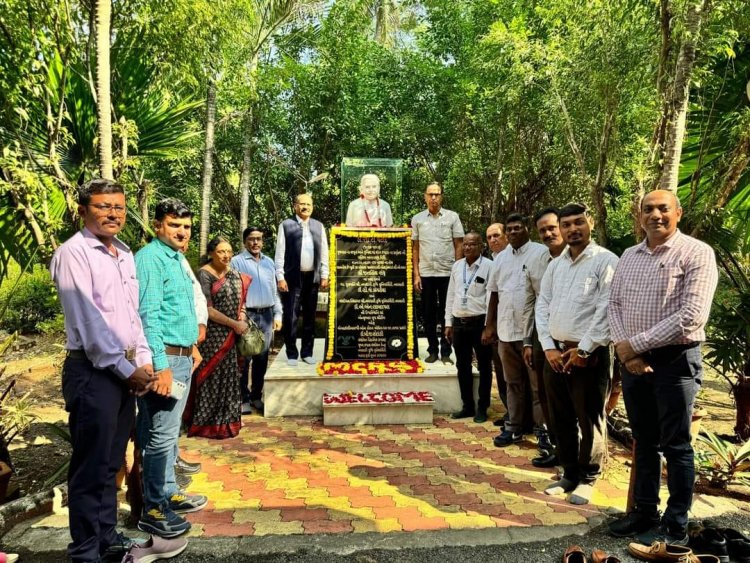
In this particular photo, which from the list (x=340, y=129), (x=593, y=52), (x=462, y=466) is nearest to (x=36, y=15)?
(x=462, y=466)

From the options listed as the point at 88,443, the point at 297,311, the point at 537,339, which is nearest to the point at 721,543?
the point at 537,339

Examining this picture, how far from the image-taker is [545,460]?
3979 millimetres

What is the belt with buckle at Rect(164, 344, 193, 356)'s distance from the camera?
296cm

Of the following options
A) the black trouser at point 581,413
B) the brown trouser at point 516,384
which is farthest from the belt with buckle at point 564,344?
the brown trouser at point 516,384

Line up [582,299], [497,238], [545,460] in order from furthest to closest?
[497,238] < [545,460] < [582,299]

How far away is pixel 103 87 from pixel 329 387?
3.31 meters

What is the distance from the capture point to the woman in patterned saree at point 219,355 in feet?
15.0

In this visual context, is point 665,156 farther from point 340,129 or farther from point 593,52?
point 340,129

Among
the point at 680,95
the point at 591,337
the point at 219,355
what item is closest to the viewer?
the point at 591,337

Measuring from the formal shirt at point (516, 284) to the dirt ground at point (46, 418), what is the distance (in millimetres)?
1244

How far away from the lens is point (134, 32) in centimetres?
459

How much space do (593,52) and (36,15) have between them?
4.92m

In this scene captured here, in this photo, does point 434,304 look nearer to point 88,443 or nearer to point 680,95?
point 680,95

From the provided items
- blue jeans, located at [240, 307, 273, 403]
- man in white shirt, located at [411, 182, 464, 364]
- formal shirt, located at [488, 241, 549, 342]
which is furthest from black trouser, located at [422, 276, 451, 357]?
blue jeans, located at [240, 307, 273, 403]
